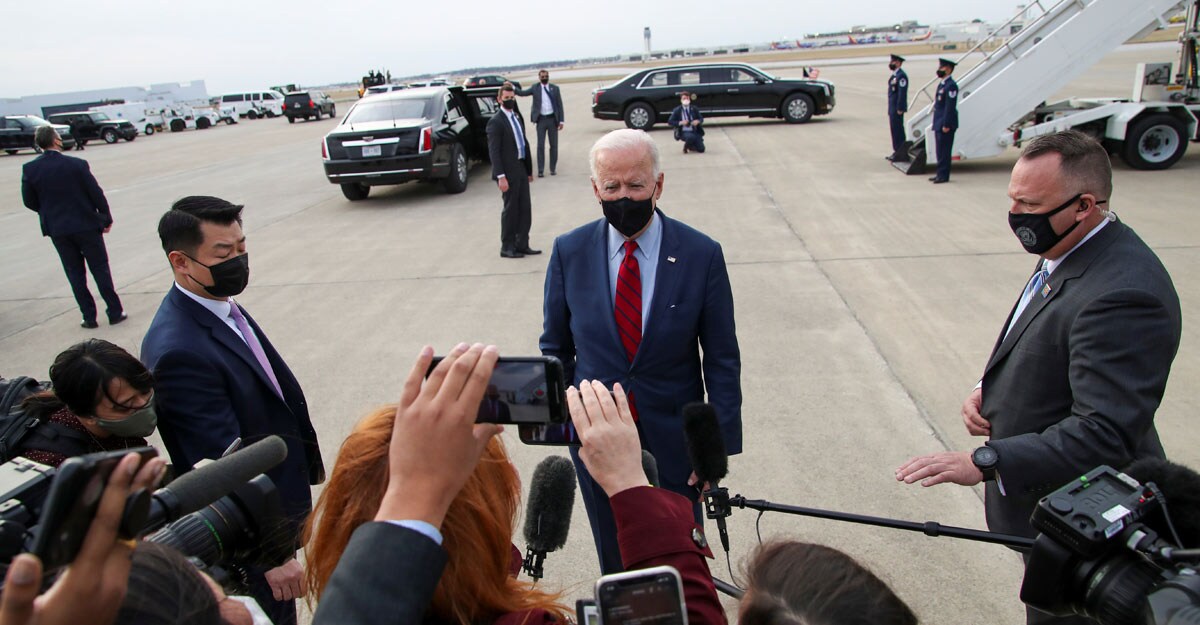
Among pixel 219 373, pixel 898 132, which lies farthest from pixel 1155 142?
pixel 219 373

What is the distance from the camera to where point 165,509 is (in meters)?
1.25

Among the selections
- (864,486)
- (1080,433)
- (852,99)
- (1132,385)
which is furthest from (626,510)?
(852,99)

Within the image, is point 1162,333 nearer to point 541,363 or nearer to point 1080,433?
point 1080,433

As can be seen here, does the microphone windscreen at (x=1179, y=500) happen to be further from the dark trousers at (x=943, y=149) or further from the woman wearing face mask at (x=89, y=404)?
the dark trousers at (x=943, y=149)

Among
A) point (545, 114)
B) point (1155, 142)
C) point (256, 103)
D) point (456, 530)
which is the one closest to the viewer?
point (456, 530)

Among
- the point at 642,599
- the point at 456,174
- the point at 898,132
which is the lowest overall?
the point at 898,132

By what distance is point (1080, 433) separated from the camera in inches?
75.4

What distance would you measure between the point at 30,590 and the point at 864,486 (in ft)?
12.0

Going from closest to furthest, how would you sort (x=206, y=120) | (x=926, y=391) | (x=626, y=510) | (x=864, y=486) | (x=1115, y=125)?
(x=626, y=510)
(x=864, y=486)
(x=926, y=391)
(x=1115, y=125)
(x=206, y=120)

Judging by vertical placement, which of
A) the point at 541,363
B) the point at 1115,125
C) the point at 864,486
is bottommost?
the point at 864,486

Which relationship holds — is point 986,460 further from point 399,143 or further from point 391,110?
point 391,110

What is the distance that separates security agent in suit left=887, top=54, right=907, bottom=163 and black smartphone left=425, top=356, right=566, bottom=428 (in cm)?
1233

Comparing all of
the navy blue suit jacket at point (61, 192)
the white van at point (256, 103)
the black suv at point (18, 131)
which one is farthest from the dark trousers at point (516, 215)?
the white van at point (256, 103)

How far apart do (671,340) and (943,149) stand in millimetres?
9619
